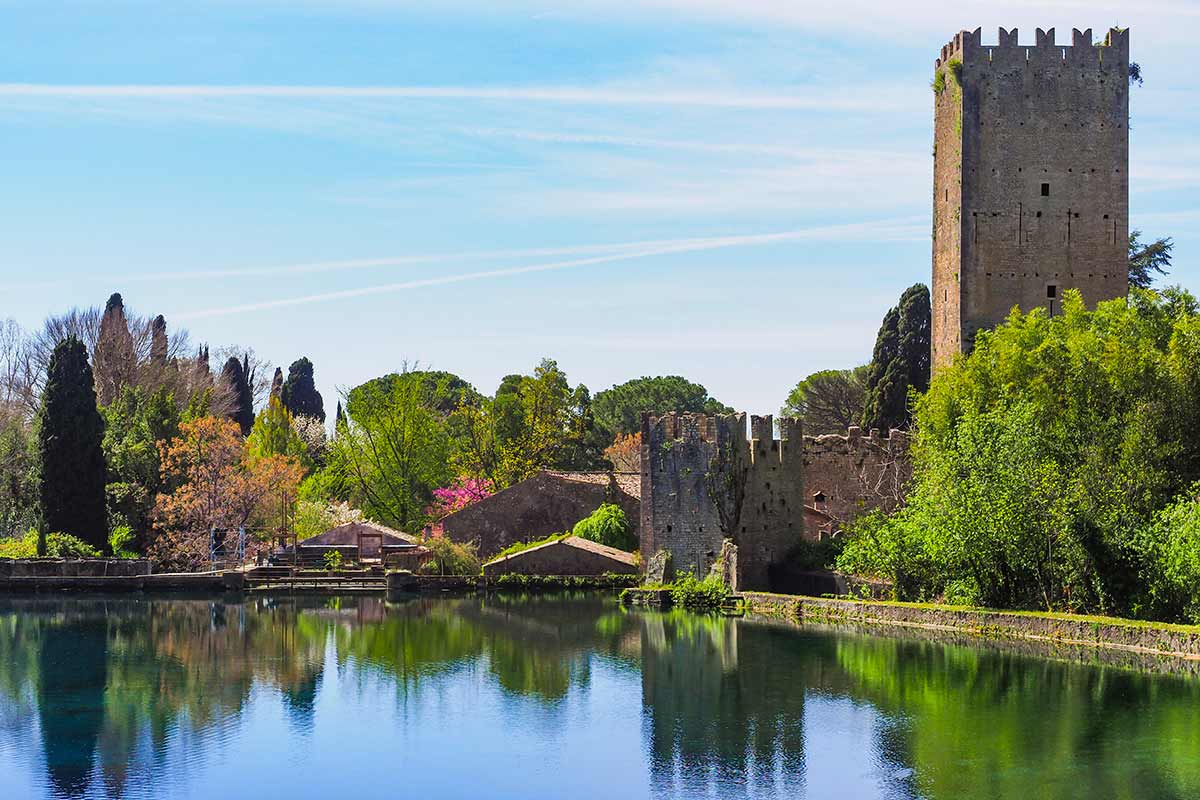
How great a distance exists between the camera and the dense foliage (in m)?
33.1

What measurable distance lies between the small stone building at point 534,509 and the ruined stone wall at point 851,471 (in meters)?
7.01

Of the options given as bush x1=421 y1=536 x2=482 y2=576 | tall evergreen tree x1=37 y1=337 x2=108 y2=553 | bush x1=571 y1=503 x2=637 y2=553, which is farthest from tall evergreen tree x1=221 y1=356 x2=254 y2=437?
bush x1=571 y1=503 x2=637 y2=553

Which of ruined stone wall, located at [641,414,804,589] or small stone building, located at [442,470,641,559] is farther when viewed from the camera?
small stone building, located at [442,470,641,559]

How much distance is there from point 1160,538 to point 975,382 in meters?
7.73

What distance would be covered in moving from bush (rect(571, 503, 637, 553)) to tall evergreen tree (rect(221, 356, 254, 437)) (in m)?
38.3

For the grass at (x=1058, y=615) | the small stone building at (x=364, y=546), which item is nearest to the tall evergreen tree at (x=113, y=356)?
the small stone building at (x=364, y=546)

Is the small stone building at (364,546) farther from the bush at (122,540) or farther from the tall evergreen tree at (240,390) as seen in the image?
the tall evergreen tree at (240,390)

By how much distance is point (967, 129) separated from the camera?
46.7m

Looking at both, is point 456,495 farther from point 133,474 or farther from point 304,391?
point 304,391

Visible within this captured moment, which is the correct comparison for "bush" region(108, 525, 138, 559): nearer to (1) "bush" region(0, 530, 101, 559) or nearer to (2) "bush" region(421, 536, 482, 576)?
(1) "bush" region(0, 530, 101, 559)

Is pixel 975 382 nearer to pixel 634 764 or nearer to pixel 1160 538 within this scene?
pixel 1160 538

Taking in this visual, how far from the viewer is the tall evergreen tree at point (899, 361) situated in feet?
203

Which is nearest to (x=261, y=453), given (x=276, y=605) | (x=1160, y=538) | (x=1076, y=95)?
(x=276, y=605)

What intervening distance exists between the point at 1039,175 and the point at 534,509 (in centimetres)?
1976
